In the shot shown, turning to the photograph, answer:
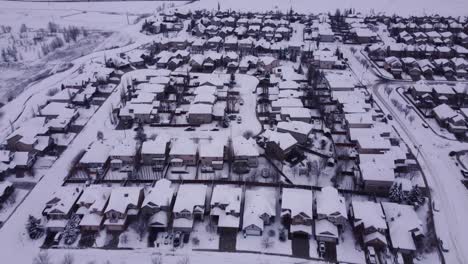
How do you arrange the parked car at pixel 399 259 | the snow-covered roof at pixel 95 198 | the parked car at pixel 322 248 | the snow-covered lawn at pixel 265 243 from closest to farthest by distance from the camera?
the parked car at pixel 399 259
the parked car at pixel 322 248
the snow-covered lawn at pixel 265 243
the snow-covered roof at pixel 95 198

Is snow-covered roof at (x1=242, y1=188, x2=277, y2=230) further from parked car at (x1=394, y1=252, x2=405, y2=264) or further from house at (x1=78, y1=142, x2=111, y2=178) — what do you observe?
house at (x1=78, y1=142, x2=111, y2=178)

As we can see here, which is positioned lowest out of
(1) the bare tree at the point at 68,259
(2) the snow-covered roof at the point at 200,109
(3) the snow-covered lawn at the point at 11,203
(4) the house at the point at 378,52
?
(1) the bare tree at the point at 68,259

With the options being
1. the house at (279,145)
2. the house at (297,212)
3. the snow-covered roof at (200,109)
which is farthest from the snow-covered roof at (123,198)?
the snow-covered roof at (200,109)

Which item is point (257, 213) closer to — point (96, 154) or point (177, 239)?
point (177, 239)

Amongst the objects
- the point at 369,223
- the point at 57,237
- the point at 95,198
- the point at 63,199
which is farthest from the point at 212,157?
the point at 369,223

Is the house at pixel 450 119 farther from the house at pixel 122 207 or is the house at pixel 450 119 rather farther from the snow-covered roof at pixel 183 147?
the house at pixel 122 207

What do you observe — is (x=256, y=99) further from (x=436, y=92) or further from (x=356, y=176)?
(x=436, y=92)
